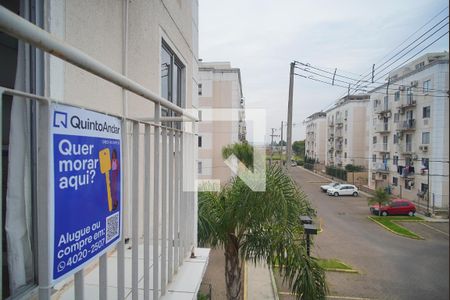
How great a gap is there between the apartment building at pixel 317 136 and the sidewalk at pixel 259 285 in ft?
72.2

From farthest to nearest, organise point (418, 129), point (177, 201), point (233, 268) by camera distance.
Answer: point (233, 268), point (418, 129), point (177, 201)

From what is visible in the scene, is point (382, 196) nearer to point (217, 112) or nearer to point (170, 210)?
point (170, 210)

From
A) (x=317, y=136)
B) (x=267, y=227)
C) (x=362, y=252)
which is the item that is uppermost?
(x=317, y=136)

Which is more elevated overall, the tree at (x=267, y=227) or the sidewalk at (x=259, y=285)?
the tree at (x=267, y=227)

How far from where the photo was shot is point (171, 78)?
11.8 ft

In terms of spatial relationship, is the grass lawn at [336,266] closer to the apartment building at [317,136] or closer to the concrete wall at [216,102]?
the concrete wall at [216,102]

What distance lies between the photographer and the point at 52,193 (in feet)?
2.12

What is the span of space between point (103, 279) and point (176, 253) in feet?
2.90

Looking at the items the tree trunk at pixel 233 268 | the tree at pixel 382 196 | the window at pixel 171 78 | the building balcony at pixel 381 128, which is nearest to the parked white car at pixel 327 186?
the tree at pixel 382 196

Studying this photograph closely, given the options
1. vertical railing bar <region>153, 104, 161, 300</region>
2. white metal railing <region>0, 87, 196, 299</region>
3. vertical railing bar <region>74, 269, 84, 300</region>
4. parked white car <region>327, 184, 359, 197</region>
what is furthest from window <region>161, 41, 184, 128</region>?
parked white car <region>327, 184, 359, 197</region>

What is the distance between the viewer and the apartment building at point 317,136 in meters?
28.4

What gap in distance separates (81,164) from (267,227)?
2815mm

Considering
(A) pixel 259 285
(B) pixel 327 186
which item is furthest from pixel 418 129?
(B) pixel 327 186

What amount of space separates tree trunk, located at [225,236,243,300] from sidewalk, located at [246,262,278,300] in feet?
5.92
